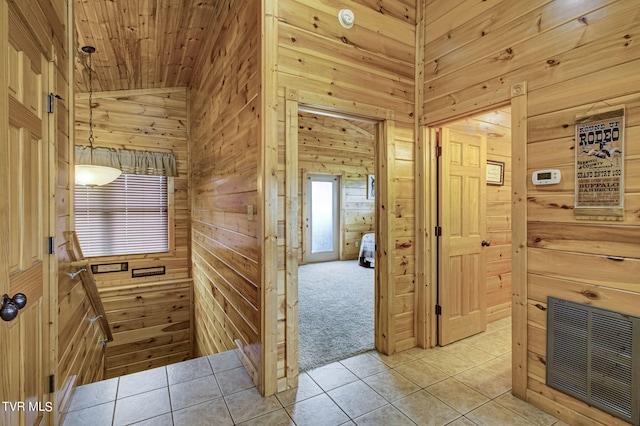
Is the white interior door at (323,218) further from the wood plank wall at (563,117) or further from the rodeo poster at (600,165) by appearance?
the rodeo poster at (600,165)

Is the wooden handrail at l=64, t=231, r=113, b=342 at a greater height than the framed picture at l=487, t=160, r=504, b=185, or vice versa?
the framed picture at l=487, t=160, r=504, b=185

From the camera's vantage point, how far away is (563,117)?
1788 millimetres

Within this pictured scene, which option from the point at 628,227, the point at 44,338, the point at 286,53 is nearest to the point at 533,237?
the point at 628,227

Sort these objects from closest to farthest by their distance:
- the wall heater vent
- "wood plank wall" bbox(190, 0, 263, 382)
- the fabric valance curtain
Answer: the wall heater vent
"wood plank wall" bbox(190, 0, 263, 382)
the fabric valance curtain

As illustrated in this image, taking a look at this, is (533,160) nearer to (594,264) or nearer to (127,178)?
(594,264)

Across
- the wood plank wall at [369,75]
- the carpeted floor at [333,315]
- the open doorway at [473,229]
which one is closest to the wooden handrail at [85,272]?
the wood plank wall at [369,75]

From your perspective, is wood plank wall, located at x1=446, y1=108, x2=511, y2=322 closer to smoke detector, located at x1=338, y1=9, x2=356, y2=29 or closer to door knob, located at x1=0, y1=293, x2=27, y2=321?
smoke detector, located at x1=338, y1=9, x2=356, y2=29

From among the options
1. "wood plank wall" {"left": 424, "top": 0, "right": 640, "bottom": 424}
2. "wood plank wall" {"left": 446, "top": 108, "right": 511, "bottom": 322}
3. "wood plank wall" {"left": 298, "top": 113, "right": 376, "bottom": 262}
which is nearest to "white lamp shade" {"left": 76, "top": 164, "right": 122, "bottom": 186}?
"wood plank wall" {"left": 424, "top": 0, "right": 640, "bottom": 424}

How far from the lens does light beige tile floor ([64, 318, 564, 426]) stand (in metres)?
1.80

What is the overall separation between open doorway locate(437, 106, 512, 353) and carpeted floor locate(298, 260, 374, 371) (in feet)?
2.81

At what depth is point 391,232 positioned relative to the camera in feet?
8.38

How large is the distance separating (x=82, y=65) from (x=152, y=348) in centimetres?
400

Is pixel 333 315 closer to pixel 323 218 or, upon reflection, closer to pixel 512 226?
pixel 512 226

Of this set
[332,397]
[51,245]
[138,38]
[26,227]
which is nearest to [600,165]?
[332,397]
